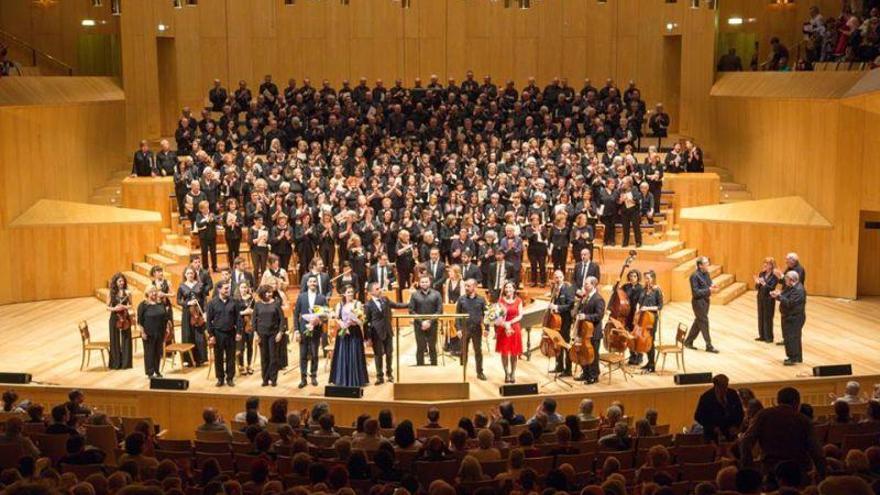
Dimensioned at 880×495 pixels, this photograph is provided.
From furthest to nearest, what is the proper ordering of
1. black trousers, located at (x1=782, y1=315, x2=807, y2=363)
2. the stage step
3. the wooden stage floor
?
the stage step, black trousers, located at (x1=782, y1=315, x2=807, y2=363), the wooden stage floor

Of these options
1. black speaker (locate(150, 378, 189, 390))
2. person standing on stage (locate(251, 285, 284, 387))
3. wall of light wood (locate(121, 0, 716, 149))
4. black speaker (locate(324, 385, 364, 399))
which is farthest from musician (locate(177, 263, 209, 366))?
wall of light wood (locate(121, 0, 716, 149))

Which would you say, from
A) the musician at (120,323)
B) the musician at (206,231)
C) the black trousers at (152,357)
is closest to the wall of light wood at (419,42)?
the musician at (206,231)

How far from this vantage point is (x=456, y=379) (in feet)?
41.5

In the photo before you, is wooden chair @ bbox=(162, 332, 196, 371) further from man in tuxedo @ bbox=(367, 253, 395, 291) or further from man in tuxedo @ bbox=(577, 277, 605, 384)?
man in tuxedo @ bbox=(577, 277, 605, 384)

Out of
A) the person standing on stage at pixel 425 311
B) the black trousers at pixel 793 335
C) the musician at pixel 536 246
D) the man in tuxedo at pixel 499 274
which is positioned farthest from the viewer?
the musician at pixel 536 246

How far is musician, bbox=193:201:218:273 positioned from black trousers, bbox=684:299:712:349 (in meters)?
6.84

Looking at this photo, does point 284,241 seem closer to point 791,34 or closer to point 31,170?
point 31,170

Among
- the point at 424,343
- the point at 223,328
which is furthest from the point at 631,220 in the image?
the point at 223,328

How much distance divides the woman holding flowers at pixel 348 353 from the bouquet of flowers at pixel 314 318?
0.20 meters

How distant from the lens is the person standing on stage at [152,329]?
44.4 feet

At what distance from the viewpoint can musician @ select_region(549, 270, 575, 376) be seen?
13312 mm

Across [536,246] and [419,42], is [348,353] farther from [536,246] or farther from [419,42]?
[419,42]

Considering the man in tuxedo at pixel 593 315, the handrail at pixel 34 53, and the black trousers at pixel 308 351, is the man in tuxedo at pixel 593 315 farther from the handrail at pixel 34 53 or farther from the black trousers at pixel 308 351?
the handrail at pixel 34 53

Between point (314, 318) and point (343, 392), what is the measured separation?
43.6 inches
